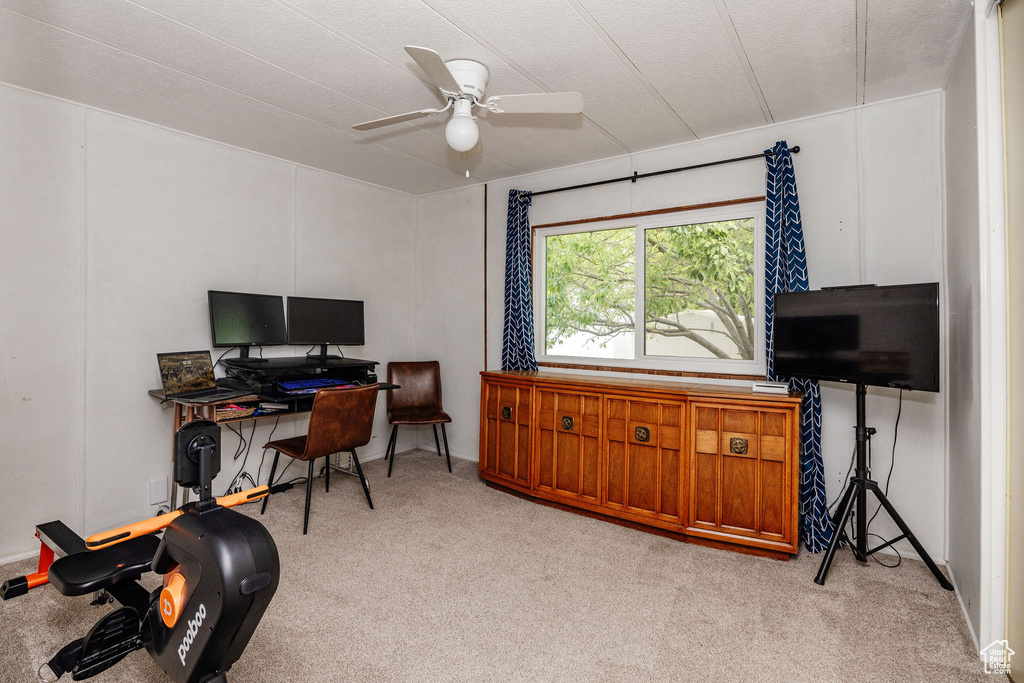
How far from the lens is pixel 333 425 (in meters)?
3.21

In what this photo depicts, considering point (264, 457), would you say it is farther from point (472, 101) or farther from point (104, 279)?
point (472, 101)

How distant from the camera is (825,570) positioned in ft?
8.38

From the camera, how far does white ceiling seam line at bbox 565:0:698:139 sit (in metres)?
2.09

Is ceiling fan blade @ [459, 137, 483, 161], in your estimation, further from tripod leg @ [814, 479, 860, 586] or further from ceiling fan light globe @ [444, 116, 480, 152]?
tripod leg @ [814, 479, 860, 586]

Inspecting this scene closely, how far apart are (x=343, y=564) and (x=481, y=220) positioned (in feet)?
10.5

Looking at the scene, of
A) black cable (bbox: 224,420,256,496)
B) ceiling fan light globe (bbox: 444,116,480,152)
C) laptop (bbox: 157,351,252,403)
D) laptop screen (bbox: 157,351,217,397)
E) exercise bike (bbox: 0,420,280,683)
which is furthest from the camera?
black cable (bbox: 224,420,256,496)

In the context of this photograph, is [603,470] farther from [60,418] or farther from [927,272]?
[60,418]

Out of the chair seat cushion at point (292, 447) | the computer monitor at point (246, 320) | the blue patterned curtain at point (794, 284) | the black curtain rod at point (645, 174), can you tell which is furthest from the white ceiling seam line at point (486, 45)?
the chair seat cushion at point (292, 447)

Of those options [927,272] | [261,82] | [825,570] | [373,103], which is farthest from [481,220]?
[825,570]

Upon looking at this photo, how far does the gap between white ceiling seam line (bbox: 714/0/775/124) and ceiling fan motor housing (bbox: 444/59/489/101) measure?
43.5 inches

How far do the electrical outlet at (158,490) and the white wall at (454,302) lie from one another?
7.46ft

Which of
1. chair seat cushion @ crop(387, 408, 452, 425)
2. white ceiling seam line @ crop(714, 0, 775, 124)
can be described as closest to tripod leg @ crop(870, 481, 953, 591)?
white ceiling seam line @ crop(714, 0, 775, 124)

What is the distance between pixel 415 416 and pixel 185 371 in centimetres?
175

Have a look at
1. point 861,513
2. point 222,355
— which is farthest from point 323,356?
point 861,513
